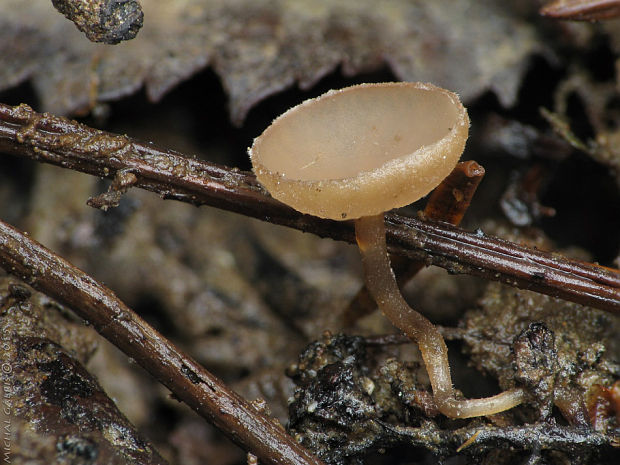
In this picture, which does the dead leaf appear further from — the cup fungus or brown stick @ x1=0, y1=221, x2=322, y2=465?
brown stick @ x1=0, y1=221, x2=322, y2=465

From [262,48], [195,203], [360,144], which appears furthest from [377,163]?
[262,48]

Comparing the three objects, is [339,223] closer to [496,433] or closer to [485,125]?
[496,433]

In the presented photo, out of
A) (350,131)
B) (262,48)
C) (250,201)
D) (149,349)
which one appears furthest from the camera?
(262,48)

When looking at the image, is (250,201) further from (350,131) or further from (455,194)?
(455,194)

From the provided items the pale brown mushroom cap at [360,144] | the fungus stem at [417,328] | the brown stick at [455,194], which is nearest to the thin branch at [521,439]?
the fungus stem at [417,328]

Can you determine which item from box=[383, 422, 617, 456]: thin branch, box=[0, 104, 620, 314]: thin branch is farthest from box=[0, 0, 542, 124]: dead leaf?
box=[383, 422, 617, 456]: thin branch

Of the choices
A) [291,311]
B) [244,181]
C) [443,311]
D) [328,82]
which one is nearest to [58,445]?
[244,181]
